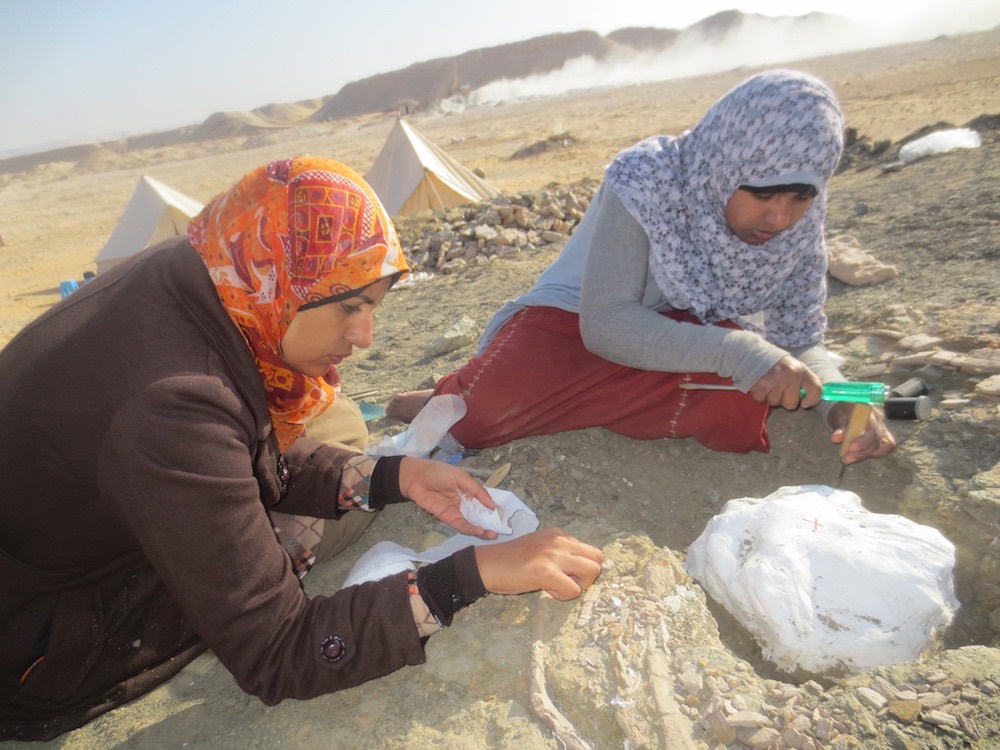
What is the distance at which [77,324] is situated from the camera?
124cm

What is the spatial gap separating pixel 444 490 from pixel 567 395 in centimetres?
72

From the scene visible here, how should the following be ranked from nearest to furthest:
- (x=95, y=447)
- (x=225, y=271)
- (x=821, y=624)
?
(x=95, y=447)
(x=225, y=271)
(x=821, y=624)

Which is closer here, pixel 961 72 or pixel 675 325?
pixel 675 325

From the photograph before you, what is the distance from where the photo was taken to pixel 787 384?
76.0 inches

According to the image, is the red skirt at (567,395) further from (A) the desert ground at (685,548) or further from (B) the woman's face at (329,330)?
(B) the woman's face at (329,330)

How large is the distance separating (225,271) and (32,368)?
0.40m

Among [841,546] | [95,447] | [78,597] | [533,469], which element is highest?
[95,447]

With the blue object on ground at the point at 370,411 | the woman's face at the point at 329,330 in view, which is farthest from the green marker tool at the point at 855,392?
the blue object on ground at the point at 370,411

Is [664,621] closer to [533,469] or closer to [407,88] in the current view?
[533,469]

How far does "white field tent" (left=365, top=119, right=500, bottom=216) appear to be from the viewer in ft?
29.1

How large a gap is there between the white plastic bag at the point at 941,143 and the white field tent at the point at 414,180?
5103mm

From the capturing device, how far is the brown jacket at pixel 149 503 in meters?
1.15

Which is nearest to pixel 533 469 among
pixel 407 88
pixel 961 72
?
pixel 961 72

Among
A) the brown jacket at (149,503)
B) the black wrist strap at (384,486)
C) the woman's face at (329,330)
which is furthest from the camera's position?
the black wrist strap at (384,486)
